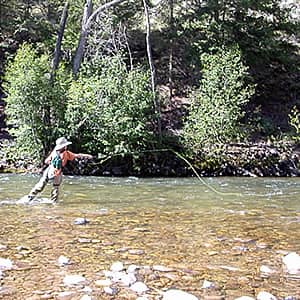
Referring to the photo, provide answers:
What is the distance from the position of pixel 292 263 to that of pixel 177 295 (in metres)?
1.60

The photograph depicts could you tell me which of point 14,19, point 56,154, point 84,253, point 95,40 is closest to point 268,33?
point 95,40

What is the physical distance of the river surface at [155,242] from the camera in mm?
4203

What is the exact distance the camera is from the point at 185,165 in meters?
18.7

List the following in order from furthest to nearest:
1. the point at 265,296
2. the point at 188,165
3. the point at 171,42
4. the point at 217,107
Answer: the point at 171,42 → the point at 217,107 → the point at 188,165 → the point at 265,296

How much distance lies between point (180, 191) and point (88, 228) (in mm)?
6077

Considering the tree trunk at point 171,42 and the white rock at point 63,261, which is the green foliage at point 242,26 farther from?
the white rock at point 63,261

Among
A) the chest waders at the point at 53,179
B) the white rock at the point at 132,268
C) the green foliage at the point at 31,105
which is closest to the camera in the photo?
the white rock at the point at 132,268

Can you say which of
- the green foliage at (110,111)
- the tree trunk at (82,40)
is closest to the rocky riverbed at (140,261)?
the green foliage at (110,111)

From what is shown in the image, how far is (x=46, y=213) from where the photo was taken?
807 cm

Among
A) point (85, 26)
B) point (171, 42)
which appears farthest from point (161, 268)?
point (171, 42)

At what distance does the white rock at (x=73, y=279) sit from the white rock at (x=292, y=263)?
1.89 metres

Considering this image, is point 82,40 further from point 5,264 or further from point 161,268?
point 161,268

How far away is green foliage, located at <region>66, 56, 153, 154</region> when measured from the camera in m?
18.1

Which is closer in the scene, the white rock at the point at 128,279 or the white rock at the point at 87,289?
the white rock at the point at 87,289
